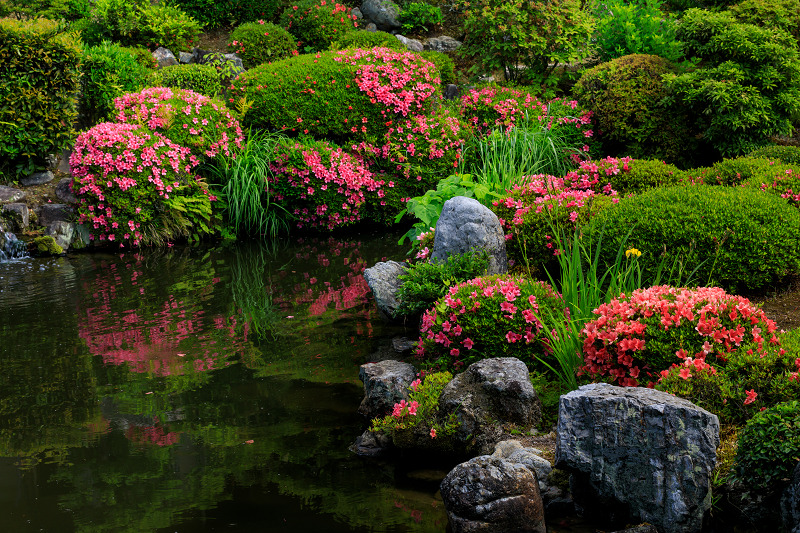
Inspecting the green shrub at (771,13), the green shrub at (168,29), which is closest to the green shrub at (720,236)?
the green shrub at (771,13)

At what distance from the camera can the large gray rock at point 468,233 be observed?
6.71 metres

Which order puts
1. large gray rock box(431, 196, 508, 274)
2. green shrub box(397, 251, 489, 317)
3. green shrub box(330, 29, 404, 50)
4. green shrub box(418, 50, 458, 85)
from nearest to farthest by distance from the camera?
green shrub box(397, 251, 489, 317) → large gray rock box(431, 196, 508, 274) → green shrub box(418, 50, 458, 85) → green shrub box(330, 29, 404, 50)

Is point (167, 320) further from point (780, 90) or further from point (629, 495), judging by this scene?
point (780, 90)

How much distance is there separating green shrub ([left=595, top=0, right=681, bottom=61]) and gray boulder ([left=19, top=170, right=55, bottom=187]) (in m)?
9.64

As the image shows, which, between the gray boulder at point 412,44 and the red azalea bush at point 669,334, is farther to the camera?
the gray boulder at point 412,44

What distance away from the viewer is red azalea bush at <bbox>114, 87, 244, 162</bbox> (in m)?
10.9

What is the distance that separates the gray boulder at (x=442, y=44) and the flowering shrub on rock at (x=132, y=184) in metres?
7.36

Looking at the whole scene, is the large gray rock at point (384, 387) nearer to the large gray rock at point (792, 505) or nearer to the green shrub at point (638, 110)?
the large gray rock at point (792, 505)

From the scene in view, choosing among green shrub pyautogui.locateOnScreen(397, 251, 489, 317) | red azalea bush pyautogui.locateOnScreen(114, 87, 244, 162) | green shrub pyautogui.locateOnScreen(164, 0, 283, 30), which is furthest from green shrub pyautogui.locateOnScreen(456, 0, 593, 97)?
green shrub pyautogui.locateOnScreen(397, 251, 489, 317)

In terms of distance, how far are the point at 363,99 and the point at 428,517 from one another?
850 centimetres

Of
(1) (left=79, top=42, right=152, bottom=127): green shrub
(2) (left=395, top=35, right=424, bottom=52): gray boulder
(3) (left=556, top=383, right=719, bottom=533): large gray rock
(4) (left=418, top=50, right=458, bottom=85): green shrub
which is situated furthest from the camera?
(2) (left=395, top=35, right=424, bottom=52): gray boulder

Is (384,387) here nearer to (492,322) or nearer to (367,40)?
(492,322)

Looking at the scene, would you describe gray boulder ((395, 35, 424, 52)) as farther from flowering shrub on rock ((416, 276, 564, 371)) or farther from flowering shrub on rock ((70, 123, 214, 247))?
flowering shrub on rock ((416, 276, 564, 371))

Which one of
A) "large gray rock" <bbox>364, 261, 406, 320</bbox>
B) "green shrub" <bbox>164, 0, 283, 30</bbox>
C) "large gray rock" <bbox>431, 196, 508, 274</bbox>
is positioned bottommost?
"large gray rock" <bbox>364, 261, 406, 320</bbox>
